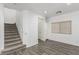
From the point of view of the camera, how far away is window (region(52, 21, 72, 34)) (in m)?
5.07

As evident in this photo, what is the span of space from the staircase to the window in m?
3.14

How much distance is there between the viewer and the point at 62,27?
551 centimetres

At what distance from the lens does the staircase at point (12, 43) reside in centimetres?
315

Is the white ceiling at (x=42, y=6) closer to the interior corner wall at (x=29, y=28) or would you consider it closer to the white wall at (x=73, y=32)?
the interior corner wall at (x=29, y=28)

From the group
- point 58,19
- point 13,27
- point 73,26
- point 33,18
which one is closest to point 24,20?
point 33,18

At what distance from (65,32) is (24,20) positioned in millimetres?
3086

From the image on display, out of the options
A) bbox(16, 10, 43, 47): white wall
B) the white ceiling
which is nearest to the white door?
bbox(16, 10, 43, 47): white wall

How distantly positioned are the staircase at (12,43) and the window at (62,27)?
3.14 m

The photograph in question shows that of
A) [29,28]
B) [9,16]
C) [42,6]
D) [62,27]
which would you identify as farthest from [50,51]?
[9,16]

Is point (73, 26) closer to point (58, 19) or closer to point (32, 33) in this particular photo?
point (58, 19)

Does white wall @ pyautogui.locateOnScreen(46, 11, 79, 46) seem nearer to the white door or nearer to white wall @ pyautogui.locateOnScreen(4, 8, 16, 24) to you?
the white door

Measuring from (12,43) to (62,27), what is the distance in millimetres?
3767

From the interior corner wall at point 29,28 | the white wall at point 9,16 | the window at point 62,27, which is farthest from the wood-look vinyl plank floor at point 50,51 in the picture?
the white wall at point 9,16

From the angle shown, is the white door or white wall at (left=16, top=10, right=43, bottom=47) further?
the white door
